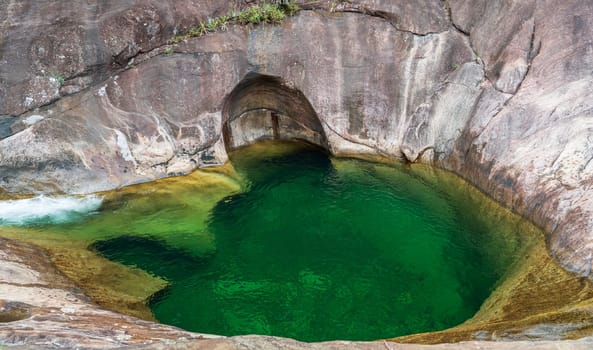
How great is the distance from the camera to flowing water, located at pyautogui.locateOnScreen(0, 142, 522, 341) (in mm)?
7660

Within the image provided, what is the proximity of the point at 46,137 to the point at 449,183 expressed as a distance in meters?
8.73

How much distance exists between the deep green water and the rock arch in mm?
1921

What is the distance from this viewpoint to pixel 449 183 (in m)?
11.1

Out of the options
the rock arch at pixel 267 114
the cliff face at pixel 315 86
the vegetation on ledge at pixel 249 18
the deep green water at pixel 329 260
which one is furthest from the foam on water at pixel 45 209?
the vegetation on ledge at pixel 249 18

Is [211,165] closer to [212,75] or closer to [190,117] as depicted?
[190,117]

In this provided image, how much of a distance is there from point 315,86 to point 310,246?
15.0ft

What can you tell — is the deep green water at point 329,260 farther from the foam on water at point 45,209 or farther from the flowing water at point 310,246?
the foam on water at point 45,209

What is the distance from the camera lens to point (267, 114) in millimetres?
13781

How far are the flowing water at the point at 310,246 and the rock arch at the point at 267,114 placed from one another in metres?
1.30

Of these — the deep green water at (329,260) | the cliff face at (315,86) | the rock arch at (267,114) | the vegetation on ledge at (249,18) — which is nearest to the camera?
the deep green water at (329,260)

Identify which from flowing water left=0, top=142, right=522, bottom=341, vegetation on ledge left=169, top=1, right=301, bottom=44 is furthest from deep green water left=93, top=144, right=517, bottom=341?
vegetation on ledge left=169, top=1, right=301, bottom=44

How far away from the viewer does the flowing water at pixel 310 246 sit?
766 centimetres

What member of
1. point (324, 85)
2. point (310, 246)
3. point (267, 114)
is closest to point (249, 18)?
point (324, 85)

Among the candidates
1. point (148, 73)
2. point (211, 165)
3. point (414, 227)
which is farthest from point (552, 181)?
point (148, 73)
